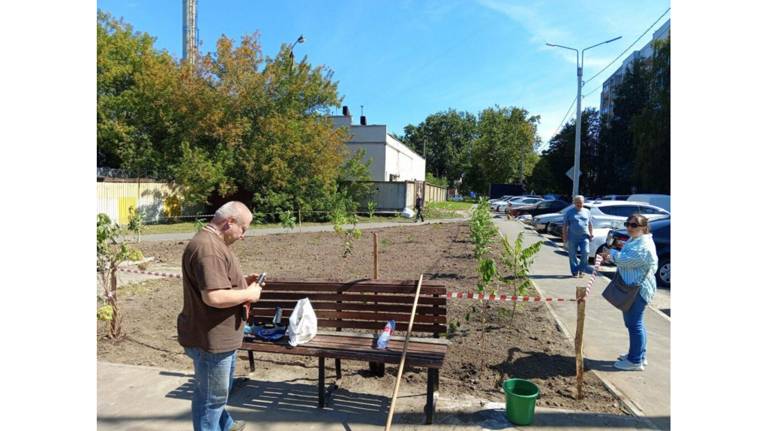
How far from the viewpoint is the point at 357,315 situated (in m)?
4.41

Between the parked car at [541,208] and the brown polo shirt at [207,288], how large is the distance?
26616 mm

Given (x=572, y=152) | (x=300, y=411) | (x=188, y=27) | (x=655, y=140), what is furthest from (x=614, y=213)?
(x=572, y=152)

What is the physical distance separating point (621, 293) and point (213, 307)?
3.97m

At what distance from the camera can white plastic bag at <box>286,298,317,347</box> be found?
3.98 meters

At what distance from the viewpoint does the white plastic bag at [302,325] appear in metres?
3.98

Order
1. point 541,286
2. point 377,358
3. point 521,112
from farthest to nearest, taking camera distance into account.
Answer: point 521,112 → point 541,286 → point 377,358

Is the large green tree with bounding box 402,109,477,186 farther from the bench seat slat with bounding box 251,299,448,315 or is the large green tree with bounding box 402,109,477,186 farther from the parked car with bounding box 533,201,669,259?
the bench seat slat with bounding box 251,299,448,315

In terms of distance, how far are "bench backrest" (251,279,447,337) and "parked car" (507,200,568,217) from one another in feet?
81.5

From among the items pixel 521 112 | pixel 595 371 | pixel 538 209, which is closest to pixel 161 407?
pixel 595 371

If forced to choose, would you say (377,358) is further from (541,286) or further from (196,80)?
(196,80)

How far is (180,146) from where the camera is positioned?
2477cm

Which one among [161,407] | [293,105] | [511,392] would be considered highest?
[293,105]

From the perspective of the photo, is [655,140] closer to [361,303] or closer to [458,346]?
[458,346]

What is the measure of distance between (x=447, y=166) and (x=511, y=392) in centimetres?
9039
